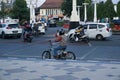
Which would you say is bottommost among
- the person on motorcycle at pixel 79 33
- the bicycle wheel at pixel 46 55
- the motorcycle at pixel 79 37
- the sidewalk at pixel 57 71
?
the sidewalk at pixel 57 71

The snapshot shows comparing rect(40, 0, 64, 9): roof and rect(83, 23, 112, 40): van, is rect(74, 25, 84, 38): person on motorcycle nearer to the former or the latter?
rect(83, 23, 112, 40): van

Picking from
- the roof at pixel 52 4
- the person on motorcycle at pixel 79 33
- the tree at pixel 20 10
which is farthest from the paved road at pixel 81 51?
the roof at pixel 52 4

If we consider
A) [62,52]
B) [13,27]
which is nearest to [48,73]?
[62,52]

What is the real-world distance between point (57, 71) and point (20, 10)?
221 ft

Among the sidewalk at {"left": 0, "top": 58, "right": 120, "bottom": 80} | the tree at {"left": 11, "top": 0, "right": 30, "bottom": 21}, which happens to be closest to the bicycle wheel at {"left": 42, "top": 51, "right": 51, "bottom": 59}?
the sidewalk at {"left": 0, "top": 58, "right": 120, "bottom": 80}

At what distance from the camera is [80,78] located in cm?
1151

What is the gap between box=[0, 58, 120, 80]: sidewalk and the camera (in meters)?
11.7

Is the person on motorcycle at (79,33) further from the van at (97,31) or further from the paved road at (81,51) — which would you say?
the van at (97,31)

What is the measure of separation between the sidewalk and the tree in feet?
213

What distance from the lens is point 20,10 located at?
7944cm

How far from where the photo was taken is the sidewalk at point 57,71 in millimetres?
11711

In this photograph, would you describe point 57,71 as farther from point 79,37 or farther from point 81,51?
point 79,37

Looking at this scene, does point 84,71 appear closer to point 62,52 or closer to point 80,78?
point 80,78

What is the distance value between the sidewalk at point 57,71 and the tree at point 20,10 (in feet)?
213
